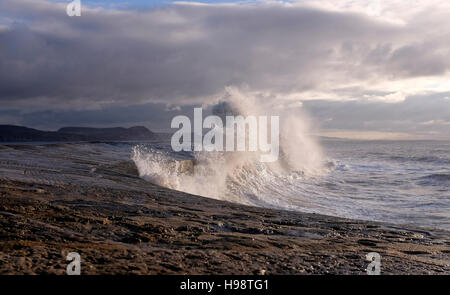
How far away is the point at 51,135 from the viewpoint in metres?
81.6

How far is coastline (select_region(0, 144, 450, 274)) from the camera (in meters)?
3.51

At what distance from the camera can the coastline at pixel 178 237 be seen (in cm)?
351

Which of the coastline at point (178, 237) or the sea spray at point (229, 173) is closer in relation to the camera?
the coastline at point (178, 237)

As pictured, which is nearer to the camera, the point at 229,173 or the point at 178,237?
the point at 178,237

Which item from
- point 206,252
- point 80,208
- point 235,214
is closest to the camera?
point 206,252

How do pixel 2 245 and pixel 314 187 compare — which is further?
pixel 314 187

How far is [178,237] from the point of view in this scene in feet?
14.7

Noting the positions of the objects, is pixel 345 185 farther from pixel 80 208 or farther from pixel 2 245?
pixel 2 245

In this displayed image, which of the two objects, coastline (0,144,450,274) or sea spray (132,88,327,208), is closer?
coastline (0,144,450,274)
